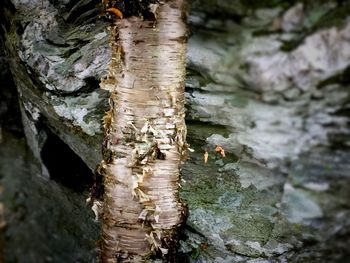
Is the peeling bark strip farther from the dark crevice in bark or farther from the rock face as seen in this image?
the dark crevice in bark

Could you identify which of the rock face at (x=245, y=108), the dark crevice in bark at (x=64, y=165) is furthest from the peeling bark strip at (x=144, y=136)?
the dark crevice in bark at (x=64, y=165)

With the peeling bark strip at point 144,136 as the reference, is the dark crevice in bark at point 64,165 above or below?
below

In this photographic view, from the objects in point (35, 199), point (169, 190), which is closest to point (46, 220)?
point (35, 199)

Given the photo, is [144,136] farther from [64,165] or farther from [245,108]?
[64,165]

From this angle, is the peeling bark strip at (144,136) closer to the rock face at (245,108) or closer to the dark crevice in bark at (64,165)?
the rock face at (245,108)

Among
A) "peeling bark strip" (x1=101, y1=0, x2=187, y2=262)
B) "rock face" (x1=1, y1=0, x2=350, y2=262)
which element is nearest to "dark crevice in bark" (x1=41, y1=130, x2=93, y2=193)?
"rock face" (x1=1, y1=0, x2=350, y2=262)

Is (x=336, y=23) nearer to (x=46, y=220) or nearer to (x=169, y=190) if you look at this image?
(x=169, y=190)
